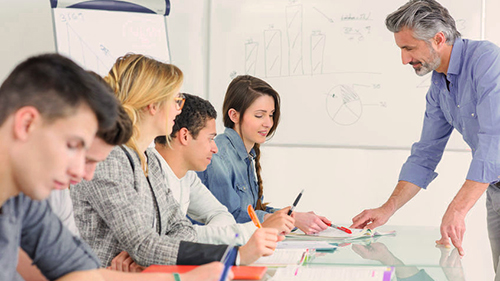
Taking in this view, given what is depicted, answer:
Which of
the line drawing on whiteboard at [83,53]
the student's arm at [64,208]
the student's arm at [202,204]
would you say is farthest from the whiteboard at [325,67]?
the student's arm at [64,208]

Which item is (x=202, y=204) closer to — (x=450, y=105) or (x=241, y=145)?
(x=241, y=145)

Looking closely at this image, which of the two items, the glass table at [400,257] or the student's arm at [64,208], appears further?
the glass table at [400,257]

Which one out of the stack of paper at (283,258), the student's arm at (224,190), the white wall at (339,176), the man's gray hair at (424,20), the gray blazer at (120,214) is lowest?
the white wall at (339,176)

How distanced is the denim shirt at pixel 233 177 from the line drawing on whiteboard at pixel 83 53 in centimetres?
84

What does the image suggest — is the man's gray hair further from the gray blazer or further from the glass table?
the gray blazer

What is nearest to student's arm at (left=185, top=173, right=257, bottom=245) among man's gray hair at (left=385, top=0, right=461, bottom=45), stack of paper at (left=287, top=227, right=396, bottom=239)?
stack of paper at (left=287, top=227, right=396, bottom=239)

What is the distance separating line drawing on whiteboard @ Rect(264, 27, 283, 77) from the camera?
3.06 metres

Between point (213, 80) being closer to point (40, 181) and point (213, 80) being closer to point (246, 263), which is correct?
point (246, 263)

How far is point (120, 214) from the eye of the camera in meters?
1.17

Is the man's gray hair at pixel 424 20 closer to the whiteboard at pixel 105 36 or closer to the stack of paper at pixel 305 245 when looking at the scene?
the stack of paper at pixel 305 245

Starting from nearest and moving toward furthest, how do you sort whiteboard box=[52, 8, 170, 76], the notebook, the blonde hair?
the notebook → the blonde hair → whiteboard box=[52, 8, 170, 76]

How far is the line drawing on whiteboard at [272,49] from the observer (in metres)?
3.06

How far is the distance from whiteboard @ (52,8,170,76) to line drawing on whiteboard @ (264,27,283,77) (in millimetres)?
641

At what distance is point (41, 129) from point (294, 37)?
8.12 ft
